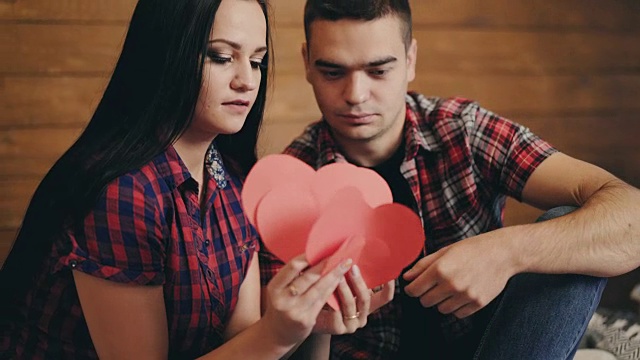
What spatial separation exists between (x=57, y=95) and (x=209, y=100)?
959 millimetres

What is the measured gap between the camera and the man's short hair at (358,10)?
56.3 inches

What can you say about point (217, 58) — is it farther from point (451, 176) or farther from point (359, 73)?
point (451, 176)

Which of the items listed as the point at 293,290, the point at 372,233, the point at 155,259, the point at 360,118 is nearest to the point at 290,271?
the point at 293,290

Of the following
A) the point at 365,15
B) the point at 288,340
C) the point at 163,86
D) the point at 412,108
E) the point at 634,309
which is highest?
the point at 365,15

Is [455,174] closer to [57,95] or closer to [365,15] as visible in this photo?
[365,15]

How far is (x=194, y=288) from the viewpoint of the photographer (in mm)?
1098

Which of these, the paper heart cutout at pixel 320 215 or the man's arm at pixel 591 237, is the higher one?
the paper heart cutout at pixel 320 215

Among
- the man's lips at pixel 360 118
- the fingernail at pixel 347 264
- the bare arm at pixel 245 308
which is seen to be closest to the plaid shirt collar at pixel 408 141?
the man's lips at pixel 360 118

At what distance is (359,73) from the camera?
1.44 meters

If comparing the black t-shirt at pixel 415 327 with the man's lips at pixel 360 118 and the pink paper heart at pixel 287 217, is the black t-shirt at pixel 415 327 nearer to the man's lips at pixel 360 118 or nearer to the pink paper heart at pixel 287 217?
the man's lips at pixel 360 118

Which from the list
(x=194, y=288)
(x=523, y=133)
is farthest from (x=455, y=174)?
(x=194, y=288)

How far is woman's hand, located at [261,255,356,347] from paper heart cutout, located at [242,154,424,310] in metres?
0.04

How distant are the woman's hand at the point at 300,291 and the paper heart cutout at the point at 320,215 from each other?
1.7 inches

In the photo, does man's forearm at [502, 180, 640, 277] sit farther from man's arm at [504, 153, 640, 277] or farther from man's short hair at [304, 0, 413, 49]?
man's short hair at [304, 0, 413, 49]
